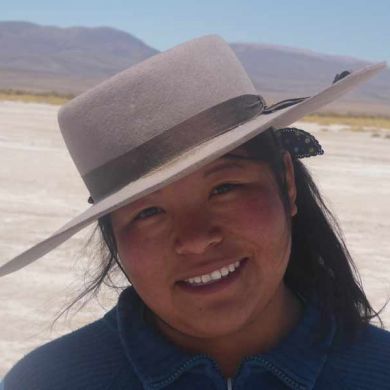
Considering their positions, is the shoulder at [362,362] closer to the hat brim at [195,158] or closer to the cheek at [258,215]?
the cheek at [258,215]

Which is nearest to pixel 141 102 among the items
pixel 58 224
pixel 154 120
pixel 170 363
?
pixel 154 120

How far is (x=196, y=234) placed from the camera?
1.32 meters

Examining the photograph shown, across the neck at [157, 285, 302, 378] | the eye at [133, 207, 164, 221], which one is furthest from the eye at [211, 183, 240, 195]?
the neck at [157, 285, 302, 378]

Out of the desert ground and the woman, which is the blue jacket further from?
the desert ground

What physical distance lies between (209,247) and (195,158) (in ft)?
0.52

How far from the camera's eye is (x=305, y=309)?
1525mm

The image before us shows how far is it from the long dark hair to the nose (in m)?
0.22

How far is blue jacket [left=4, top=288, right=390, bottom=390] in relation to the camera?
4.46 feet

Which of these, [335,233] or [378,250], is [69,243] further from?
[335,233]

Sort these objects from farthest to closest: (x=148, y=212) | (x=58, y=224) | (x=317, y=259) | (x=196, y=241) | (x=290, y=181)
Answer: (x=58, y=224)
(x=317, y=259)
(x=290, y=181)
(x=148, y=212)
(x=196, y=241)

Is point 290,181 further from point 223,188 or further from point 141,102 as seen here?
point 141,102

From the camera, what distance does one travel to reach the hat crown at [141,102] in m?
1.39

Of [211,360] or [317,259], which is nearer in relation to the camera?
[211,360]

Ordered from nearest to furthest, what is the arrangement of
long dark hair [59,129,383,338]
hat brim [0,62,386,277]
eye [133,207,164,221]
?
hat brim [0,62,386,277]
eye [133,207,164,221]
long dark hair [59,129,383,338]
